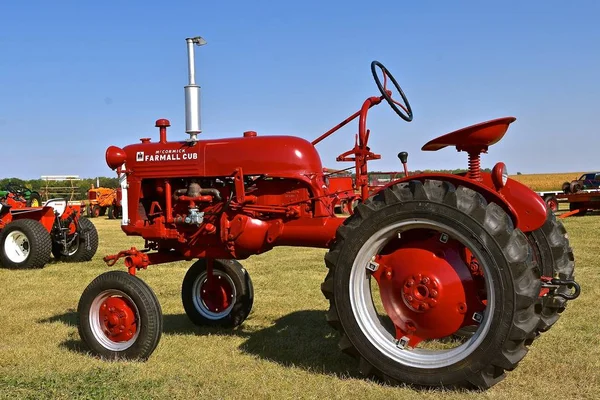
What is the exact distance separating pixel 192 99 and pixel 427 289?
98.1 inches

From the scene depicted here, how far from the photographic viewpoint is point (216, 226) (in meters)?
4.86

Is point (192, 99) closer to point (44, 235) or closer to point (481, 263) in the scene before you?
point (481, 263)

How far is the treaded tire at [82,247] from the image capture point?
1098cm

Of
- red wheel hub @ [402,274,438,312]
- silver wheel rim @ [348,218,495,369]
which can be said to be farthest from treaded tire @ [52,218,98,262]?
red wheel hub @ [402,274,438,312]

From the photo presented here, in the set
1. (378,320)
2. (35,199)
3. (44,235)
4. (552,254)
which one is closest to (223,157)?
(378,320)

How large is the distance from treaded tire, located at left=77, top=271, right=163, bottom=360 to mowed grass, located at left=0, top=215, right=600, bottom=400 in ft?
0.42

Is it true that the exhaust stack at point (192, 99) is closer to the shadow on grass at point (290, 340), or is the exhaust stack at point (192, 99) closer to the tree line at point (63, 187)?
the shadow on grass at point (290, 340)

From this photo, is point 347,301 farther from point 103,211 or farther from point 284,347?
point 103,211

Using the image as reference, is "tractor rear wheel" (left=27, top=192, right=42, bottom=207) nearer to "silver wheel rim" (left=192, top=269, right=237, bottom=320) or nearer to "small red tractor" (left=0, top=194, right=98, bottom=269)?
"small red tractor" (left=0, top=194, right=98, bottom=269)

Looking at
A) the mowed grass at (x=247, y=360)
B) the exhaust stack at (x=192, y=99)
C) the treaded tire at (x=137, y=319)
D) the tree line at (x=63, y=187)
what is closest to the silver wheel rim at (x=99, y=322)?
the treaded tire at (x=137, y=319)

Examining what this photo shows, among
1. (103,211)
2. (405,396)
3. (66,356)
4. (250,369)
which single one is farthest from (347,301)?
(103,211)

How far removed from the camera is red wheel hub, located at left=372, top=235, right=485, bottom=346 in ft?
11.8

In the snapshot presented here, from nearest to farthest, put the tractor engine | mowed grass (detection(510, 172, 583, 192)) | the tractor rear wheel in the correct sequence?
the tractor engine < the tractor rear wheel < mowed grass (detection(510, 172, 583, 192))

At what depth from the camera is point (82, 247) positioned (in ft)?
36.0
